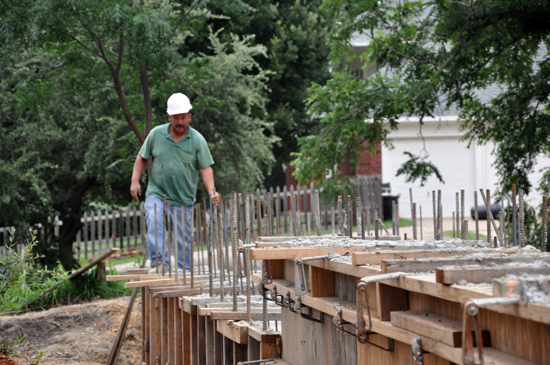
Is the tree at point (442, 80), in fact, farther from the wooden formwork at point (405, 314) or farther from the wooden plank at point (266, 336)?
the wooden formwork at point (405, 314)

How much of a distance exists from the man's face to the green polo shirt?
0.36 feet

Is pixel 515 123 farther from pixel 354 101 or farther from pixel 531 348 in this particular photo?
pixel 531 348

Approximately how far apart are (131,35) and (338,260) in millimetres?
6229

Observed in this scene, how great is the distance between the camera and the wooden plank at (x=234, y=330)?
14.5 feet

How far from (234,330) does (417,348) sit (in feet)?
7.74

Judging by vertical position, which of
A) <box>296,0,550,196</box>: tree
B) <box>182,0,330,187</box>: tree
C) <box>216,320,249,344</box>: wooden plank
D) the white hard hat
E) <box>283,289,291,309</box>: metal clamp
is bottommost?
<box>216,320,249,344</box>: wooden plank

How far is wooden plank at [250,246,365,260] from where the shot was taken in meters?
3.32

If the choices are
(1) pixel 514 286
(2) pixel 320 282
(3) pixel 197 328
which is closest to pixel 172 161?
(3) pixel 197 328

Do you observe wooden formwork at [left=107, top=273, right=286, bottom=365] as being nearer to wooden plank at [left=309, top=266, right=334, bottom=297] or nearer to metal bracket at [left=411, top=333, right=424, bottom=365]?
wooden plank at [left=309, top=266, right=334, bottom=297]

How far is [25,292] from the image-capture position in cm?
996

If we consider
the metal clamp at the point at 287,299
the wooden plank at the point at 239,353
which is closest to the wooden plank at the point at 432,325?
the metal clamp at the point at 287,299

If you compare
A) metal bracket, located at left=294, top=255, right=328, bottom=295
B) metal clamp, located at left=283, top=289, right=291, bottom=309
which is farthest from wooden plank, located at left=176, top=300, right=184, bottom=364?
metal bracket, located at left=294, top=255, right=328, bottom=295

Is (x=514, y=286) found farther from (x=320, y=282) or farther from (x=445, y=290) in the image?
(x=320, y=282)

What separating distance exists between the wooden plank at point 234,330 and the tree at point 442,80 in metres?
5.13
